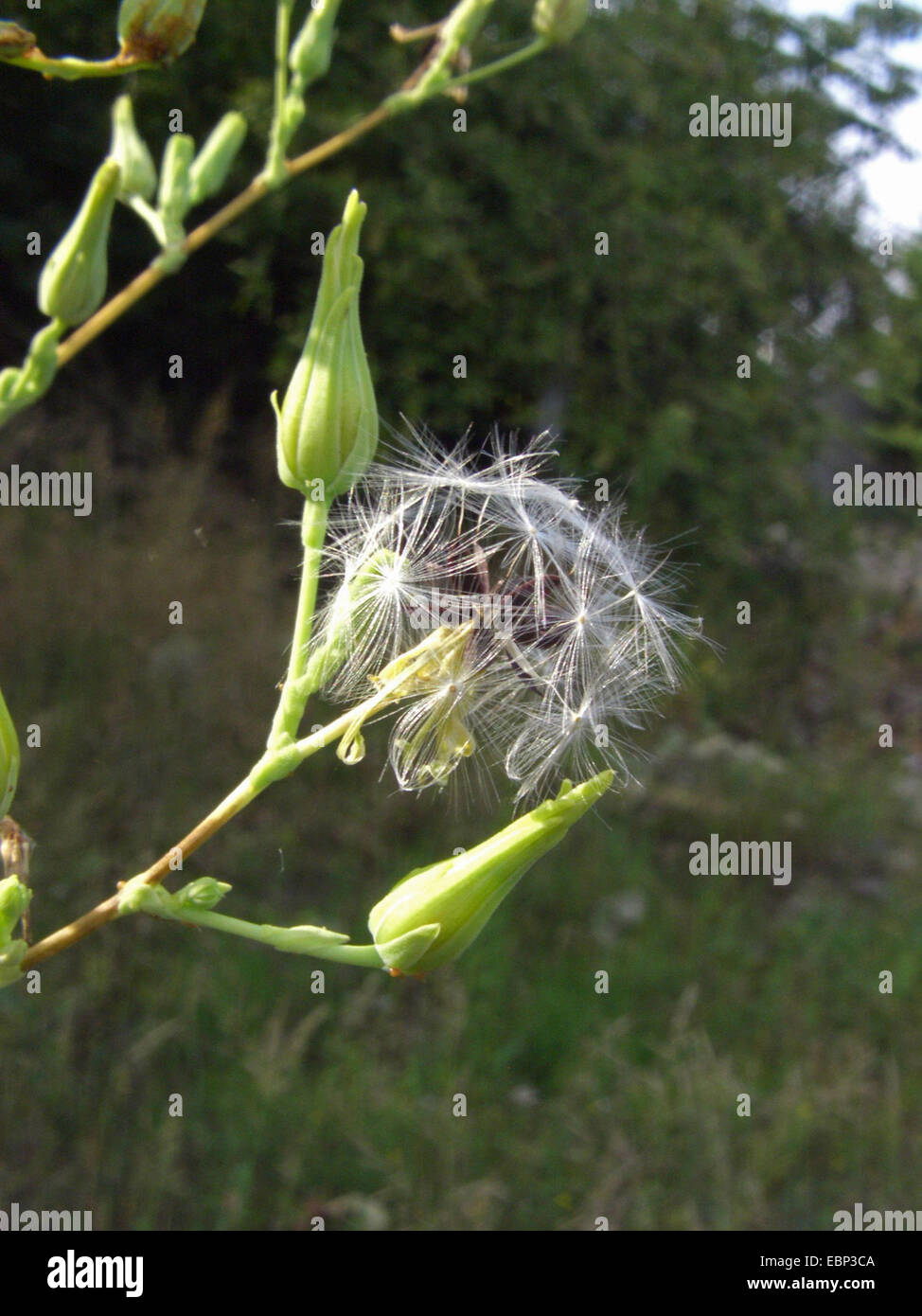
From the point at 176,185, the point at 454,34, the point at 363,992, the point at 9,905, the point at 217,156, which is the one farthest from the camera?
the point at 363,992

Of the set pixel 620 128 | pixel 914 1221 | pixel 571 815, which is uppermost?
pixel 620 128

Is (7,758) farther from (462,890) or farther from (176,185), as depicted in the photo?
(176,185)

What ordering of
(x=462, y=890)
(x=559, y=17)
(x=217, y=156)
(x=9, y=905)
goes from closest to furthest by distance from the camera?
1. (x=9, y=905)
2. (x=462, y=890)
3. (x=217, y=156)
4. (x=559, y=17)

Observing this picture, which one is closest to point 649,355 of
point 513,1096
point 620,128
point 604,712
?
point 620,128

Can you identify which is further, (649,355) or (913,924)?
(649,355)

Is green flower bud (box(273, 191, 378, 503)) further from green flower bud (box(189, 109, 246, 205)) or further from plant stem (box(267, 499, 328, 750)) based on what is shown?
green flower bud (box(189, 109, 246, 205))

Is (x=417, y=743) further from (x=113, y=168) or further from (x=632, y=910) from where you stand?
(x=632, y=910)

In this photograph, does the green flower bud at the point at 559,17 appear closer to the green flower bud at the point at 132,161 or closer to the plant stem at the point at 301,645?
the green flower bud at the point at 132,161

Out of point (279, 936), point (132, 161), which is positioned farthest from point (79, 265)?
point (279, 936)
